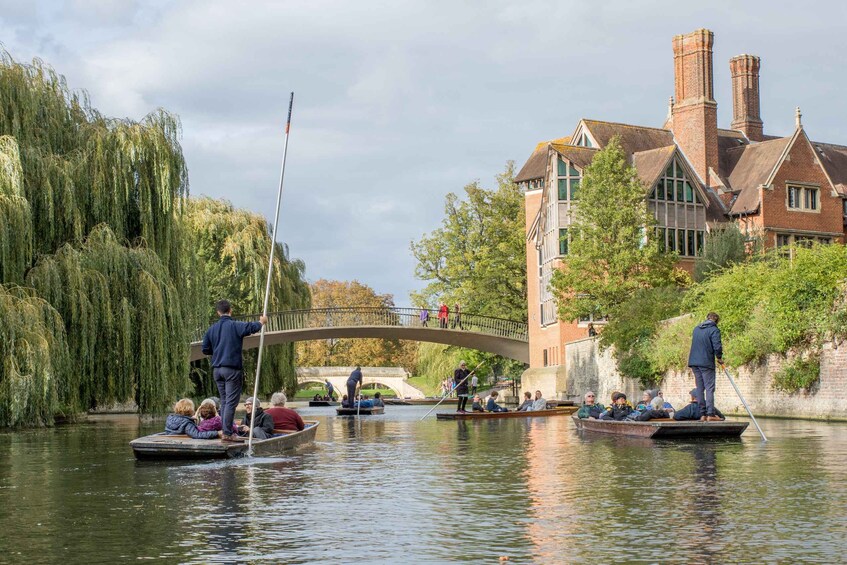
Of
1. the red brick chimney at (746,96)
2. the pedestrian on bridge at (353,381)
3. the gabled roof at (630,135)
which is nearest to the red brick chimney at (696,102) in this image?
the gabled roof at (630,135)

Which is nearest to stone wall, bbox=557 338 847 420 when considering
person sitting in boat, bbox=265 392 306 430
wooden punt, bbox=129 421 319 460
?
person sitting in boat, bbox=265 392 306 430

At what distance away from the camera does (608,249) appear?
44.0 metres

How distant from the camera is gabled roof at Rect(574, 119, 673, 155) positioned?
5500 cm

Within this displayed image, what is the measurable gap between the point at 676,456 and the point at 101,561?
9.49 metres

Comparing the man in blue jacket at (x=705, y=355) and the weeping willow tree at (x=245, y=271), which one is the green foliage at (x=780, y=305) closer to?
the man in blue jacket at (x=705, y=355)

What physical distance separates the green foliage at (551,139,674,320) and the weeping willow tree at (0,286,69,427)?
24.9 m

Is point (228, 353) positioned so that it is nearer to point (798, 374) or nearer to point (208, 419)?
point (208, 419)

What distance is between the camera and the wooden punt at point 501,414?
31.1m

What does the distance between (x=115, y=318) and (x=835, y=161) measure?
42503 mm

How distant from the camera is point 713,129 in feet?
182

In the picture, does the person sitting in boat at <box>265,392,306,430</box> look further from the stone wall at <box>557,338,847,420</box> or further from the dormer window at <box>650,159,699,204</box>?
the dormer window at <box>650,159,699,204</box>

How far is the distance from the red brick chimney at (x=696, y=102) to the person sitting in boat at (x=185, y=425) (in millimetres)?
41863

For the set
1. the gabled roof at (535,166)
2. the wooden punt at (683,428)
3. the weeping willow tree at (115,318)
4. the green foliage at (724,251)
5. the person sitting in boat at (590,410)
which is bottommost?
the wooden punt at (683,428)

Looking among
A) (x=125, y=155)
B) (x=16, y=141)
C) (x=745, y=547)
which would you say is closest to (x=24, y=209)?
(x=16, y=141)
